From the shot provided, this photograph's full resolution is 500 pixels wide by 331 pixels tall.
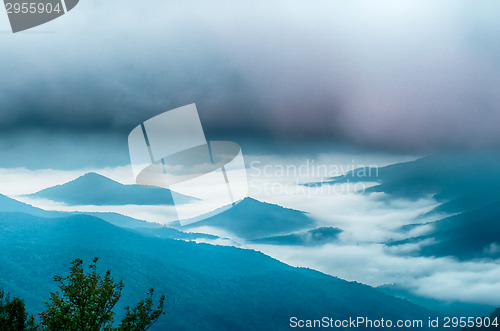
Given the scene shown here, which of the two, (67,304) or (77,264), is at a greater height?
(77,264)

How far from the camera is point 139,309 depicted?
29.1 m

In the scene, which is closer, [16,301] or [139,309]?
[139,309]

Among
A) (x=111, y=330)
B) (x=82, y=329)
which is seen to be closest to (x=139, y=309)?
(x=111, y=330)

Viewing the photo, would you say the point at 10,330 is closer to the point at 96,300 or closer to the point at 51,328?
the point at 51,328

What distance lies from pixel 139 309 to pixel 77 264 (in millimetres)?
5041

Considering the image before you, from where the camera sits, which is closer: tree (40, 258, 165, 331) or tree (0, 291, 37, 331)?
tree (40, 258, 165, 331)

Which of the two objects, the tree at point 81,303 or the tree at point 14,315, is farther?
the tree at point 14,315

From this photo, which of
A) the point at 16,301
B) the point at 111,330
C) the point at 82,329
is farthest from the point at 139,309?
the point at 16,301

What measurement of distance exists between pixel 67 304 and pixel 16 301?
357 inches

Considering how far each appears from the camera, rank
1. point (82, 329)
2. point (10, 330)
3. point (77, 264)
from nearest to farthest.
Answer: point (82, 329) < point (77, 264) < point (10, 330)

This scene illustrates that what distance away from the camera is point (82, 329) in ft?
84.9

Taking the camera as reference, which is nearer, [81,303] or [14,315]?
[81,303]

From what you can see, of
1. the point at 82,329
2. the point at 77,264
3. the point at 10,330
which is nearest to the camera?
the point at 82,329

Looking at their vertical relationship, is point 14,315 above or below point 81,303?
below
